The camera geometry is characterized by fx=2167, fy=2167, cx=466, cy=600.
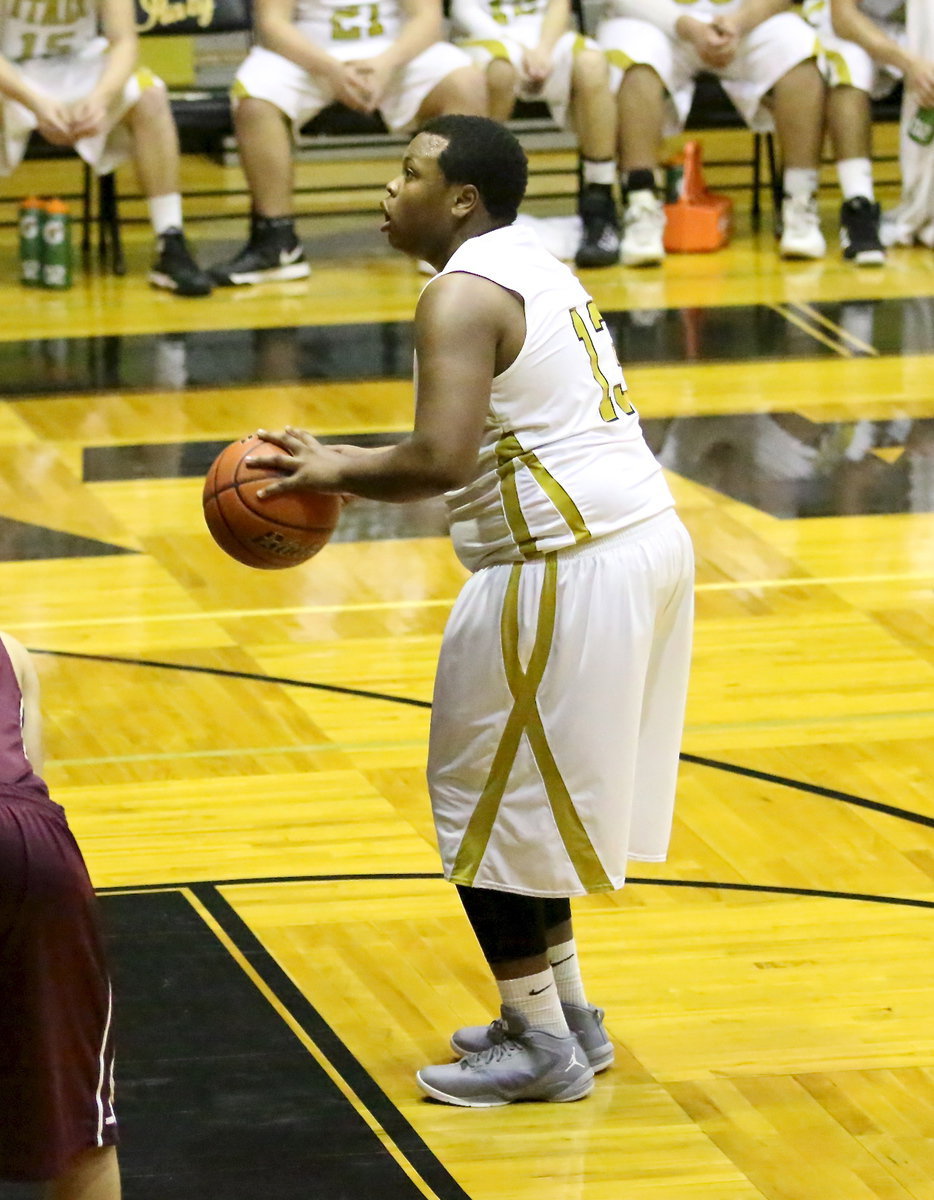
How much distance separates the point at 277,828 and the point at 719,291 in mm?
5352

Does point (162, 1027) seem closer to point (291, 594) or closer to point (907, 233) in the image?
point (291, 594)

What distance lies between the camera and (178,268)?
917 cm

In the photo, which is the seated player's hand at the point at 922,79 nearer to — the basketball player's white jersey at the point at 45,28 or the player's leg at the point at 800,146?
the player's leg at the point at 800,146

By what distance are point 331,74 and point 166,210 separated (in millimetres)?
900

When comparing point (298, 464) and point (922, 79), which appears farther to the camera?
point (922, 79)

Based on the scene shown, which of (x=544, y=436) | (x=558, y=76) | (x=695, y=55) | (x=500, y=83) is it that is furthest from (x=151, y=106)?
(x=544, y=436)

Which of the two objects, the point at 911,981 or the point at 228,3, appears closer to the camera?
the point at 911,981

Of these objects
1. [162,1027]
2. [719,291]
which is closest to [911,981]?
[162,1027]

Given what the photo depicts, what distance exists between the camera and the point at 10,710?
7.63ft

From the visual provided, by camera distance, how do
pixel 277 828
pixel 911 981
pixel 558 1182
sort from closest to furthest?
pixel 558 1182 → pixel 911 981 → pixel 277 828

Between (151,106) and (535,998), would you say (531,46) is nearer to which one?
(151,106)

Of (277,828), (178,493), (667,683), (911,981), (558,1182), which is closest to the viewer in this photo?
(558,1182)

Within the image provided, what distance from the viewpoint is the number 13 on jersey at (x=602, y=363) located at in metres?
3.26

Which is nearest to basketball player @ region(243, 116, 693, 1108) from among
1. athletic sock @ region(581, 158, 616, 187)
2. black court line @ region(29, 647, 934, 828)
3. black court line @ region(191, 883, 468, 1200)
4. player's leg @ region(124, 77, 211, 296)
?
black court line @ region(191, 883, 468, 1200)
